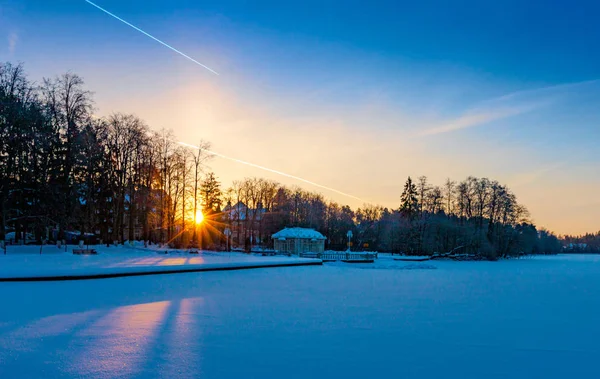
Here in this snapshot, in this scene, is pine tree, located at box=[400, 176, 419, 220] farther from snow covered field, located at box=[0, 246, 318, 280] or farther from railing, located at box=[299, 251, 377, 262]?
snow covered field, located at box=[0, 246, 318, 280]

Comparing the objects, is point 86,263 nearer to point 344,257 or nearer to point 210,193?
point 344,257

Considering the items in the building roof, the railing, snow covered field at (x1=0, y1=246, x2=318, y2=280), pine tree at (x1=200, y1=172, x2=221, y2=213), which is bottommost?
the railing

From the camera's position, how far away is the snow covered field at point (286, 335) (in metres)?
5.38

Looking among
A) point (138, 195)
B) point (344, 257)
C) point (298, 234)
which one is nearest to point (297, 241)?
point (298, 234)

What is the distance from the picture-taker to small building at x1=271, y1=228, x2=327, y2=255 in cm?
4591

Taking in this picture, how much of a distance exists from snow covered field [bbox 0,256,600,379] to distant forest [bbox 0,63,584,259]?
62.5 ft

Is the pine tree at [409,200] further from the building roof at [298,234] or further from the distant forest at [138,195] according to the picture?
the building roof at [298,234]

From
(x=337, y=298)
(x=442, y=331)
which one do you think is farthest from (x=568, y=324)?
(x=337, y=298)

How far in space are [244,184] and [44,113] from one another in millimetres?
38929

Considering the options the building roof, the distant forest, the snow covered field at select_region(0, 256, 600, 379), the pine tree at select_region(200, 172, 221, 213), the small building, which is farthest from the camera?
the pine tree at select_region(200, 172, 221, 213)

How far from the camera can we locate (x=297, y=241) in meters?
46.0

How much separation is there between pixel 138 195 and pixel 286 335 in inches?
1390

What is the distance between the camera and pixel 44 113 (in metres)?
30.2

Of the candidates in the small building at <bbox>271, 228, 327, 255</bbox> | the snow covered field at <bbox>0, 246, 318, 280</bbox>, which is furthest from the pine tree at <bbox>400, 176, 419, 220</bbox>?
the snow covered field at <bbox>0, 246, 318, 280</bbox>
